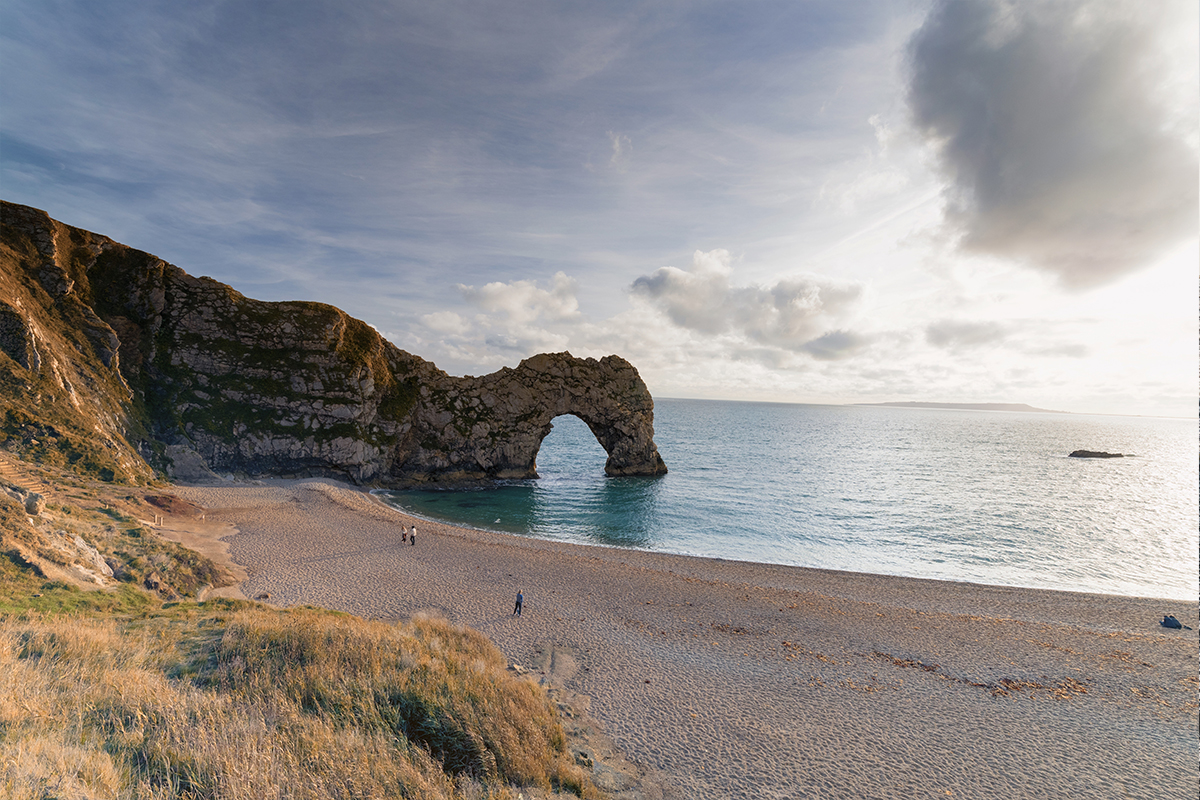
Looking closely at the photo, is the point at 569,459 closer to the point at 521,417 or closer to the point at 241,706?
the point at 521,417

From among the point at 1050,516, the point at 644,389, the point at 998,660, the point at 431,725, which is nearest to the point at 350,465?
the point at 644,389

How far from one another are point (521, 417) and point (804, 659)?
47.2 meters

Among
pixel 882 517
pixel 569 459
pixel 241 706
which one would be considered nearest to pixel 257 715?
pixel 241 706

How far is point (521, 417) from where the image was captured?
6028 cm

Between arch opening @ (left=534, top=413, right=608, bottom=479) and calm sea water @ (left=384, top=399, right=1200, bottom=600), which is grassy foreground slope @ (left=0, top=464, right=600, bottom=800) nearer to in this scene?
calm sea water @ (left=384, top=399, right=1200, bottom=600)

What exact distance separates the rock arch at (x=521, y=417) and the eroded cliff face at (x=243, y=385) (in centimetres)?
17

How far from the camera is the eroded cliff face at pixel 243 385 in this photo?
3453cm

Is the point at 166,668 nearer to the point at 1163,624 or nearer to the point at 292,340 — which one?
the point at 1163,624

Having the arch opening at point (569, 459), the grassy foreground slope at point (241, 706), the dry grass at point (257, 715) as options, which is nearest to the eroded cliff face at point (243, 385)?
the arch opening at point (569, 459)

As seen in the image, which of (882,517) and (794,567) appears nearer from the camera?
(794,567)

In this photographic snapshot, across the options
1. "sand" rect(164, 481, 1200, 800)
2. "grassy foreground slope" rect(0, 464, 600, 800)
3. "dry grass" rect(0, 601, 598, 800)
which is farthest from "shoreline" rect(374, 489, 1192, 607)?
"dry grass" rect(0, 601, 598, 800)

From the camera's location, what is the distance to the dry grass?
576 cm

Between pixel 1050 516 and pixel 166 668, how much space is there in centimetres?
6733

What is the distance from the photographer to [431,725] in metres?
8.66
